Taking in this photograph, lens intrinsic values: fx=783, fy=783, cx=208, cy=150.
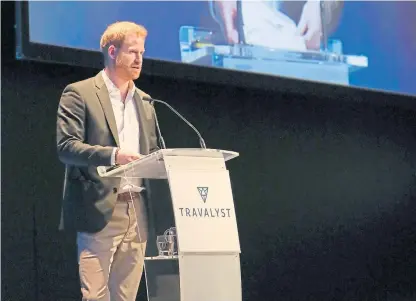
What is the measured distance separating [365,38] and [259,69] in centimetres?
93

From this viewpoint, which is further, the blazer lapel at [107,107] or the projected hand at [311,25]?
the projected hand at [311,25]

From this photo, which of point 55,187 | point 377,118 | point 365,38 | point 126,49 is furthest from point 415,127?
point 126,49

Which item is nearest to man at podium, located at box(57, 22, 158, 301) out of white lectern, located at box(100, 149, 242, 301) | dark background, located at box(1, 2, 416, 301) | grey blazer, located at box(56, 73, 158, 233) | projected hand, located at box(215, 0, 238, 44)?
grey blazer, located at box(56, 73, 158, 233)

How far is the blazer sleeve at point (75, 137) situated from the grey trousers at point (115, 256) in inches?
9.0

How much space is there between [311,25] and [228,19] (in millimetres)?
609

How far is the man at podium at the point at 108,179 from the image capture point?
9.14 ft

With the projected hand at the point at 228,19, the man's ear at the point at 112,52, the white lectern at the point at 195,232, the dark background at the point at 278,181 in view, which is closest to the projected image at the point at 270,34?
the projected hand at the point at 228,19

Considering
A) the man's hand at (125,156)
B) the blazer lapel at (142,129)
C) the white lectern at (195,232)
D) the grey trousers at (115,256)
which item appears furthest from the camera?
the blazer lapel at (142,129)

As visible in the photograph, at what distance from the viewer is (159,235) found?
8.55ft

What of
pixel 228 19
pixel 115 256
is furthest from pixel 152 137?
→ pixel 228 19

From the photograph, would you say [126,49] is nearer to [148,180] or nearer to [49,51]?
[148,180]

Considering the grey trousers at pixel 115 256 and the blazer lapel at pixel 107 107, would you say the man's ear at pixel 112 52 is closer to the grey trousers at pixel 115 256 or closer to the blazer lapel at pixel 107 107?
the blazer lapel at pixel 107 107

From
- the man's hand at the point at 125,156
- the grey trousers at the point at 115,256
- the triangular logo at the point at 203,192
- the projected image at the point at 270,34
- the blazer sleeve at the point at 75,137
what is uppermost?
the projected image at the point at 270,34

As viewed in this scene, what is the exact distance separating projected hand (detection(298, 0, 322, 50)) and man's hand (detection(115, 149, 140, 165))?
2329 millimetres
